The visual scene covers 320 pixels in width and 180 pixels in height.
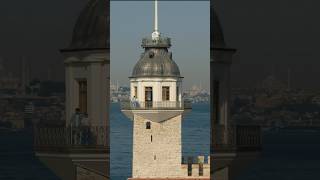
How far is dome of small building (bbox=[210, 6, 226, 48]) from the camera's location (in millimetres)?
16391

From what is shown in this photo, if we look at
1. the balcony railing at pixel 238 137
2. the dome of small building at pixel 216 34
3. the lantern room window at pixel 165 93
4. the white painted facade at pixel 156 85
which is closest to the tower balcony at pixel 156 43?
the white painted facade at pixel 156 85

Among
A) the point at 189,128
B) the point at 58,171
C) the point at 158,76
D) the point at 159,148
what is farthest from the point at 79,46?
the point at 189,128

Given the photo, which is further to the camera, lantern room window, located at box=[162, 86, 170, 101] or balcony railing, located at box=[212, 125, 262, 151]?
lantern room window, located at box=[162, 86, 170, 101]

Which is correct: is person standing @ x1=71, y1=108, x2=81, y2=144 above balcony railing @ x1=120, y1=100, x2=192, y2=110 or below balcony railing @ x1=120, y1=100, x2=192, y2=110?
below

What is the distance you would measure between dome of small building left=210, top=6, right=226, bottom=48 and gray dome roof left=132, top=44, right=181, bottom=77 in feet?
84.8

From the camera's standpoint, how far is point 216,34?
53.9ft

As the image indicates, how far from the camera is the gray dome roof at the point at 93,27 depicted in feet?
54.2

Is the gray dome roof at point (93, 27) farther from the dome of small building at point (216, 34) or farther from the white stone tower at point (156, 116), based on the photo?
the white stone tower at point (156, 116)

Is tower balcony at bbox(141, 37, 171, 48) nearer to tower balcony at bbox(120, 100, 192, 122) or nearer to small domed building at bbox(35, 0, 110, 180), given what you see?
tower balcony at bbox(120, 100, 192, 122)

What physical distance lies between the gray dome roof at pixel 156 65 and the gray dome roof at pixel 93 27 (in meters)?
25.5

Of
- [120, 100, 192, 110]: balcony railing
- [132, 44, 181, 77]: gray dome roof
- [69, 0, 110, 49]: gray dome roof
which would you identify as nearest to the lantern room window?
[120, 100, 192, 110]: balcony railing

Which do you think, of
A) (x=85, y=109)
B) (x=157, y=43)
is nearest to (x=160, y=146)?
(x=157, y=43)

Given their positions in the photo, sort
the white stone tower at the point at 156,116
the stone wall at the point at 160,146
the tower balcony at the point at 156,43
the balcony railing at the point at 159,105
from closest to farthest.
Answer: the stone wall at the point at 160,146 < the white stone tower at the point at 156,116 < the balcony railing at the point at 159,105 < the tower balcony at the point at 156,43

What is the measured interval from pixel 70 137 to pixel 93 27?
73.6 inches
